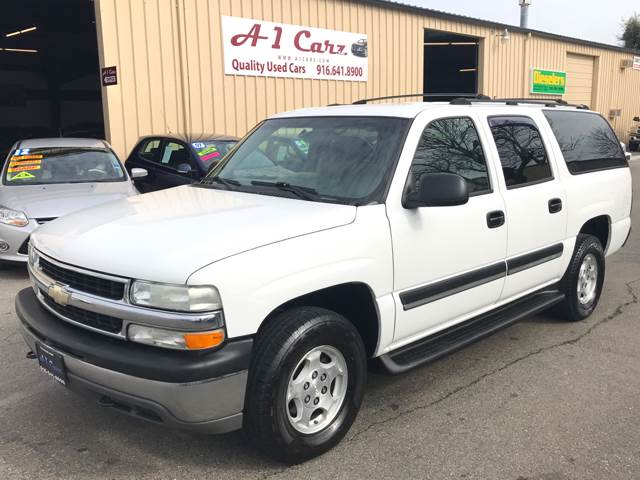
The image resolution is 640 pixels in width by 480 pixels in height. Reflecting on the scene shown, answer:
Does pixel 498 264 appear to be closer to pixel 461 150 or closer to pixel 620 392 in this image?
pixel 461 150

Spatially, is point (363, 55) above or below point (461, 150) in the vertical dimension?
above

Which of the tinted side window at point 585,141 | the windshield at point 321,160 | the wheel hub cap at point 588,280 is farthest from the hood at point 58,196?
the wheel hub cap at point 588,280

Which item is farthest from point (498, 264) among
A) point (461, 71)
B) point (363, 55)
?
point (461, 71)

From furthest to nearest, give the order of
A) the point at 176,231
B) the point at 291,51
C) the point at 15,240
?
the point at 291,51 < the point at 15,240 < the point at 176,231

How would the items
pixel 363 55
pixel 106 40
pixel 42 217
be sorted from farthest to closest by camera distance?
pixel 363 55
pixel 106 40
pixel 42 217

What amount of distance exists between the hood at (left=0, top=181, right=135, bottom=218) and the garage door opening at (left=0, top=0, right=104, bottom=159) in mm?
16053

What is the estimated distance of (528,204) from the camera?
4.34 metres

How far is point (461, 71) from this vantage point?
30531 mm

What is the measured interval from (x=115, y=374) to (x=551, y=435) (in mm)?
2361

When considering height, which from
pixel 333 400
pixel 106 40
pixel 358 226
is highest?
pixel 106 40

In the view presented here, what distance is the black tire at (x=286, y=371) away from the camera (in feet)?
A: 9.23

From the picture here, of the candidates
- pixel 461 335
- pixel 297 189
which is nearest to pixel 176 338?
pixel 297 189

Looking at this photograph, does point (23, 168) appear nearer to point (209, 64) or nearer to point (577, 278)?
point (209, 64)

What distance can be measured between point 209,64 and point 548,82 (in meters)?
13.7
